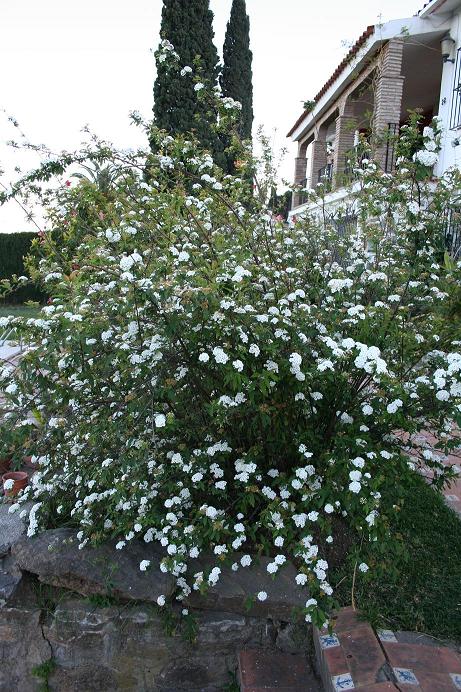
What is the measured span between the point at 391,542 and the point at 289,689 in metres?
0.71

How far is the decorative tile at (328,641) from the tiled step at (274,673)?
16 centimetres

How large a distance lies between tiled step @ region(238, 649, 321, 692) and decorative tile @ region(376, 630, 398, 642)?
318 millimetres

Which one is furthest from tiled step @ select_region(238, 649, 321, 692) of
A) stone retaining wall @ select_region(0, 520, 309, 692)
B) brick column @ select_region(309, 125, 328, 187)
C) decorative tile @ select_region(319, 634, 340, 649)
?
brick column @ select_region(309, 125, 328, 187)

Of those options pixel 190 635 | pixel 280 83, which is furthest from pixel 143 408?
pixel 280 83

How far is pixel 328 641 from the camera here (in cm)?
206

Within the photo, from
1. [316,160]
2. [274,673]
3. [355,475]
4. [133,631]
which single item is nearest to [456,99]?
[316,160]

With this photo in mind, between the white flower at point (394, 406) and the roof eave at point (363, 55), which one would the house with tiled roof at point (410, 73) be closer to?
the roof eave at point (363, 55)

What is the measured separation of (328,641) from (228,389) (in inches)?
43.0

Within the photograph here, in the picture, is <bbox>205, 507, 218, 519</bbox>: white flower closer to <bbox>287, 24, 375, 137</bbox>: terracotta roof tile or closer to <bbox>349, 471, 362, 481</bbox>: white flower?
<bbox>349, 471, 362, 481</bbox>: white flower

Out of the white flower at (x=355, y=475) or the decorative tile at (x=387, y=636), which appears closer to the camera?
the white flower at (x=355, y=475)

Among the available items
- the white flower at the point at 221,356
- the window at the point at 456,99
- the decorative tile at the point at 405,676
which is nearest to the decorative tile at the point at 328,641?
the decorative tile at the point at 405,676

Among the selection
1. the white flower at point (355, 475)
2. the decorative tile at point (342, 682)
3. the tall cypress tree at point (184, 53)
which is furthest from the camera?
the tall cypress tree at point (184, 53)

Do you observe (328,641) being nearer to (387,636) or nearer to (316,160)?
(387,636)

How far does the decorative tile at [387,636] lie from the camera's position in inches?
81.3
